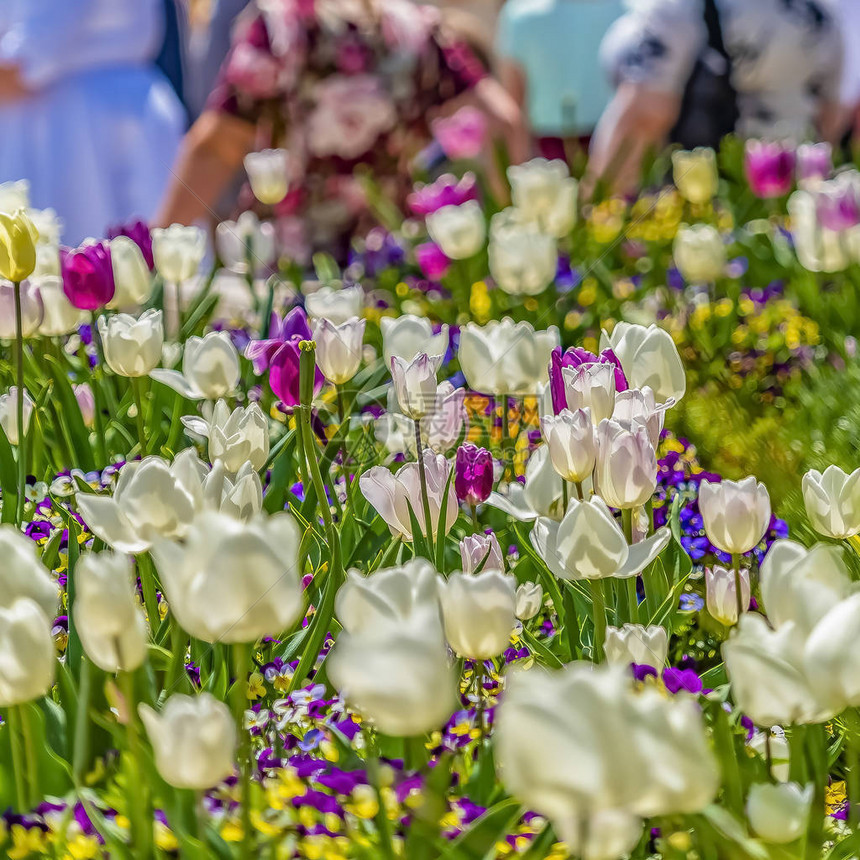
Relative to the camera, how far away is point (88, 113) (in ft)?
9.96

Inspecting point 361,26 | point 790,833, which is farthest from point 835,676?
point 361,26

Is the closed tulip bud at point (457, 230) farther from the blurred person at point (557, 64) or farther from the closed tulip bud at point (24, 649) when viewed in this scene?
the closed tulip bud at point (24, 649)

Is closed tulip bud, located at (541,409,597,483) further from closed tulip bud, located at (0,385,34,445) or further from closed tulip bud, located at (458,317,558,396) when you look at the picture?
closed tulip bud, located at (0,385,34,445)

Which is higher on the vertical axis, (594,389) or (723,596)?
(594,389)

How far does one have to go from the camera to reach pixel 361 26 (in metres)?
2.46

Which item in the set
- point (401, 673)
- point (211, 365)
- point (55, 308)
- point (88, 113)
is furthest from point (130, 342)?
point (88, 113)

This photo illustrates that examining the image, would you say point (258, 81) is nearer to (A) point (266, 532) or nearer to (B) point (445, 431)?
(B) point (445, 431)

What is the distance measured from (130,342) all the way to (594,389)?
47 cm

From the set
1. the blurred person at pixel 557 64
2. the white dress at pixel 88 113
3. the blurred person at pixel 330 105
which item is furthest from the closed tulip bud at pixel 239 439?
the blurred person at pixel 557 64

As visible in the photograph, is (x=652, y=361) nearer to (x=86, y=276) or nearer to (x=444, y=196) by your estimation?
(x=86, y=276)

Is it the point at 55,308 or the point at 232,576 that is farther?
the point at 55,308

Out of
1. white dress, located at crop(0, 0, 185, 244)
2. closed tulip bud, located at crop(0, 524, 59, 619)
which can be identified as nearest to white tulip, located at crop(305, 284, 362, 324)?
closed tulip bud, located at crop(0, 524, 59, 619)

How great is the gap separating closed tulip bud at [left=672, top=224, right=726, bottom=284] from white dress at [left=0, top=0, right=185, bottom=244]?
1.63 m

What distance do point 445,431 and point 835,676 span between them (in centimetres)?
52
